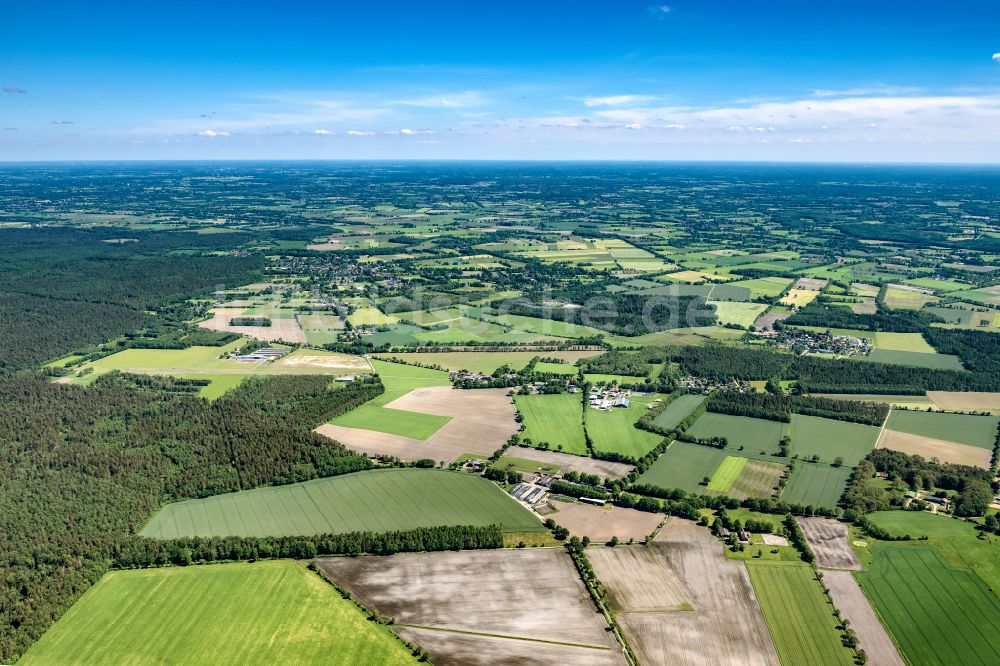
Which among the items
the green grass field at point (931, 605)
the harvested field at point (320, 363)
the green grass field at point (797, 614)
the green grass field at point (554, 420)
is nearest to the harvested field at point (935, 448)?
the green grass field at point (931, 605)

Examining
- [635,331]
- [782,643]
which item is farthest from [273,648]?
[635,331]

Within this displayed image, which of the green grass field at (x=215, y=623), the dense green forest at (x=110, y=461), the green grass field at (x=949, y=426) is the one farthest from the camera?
the green grass field at (x=949, y=426)

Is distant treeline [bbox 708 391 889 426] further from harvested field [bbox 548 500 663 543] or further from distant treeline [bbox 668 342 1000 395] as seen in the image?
harvested field [bbox 548 500 663 543]

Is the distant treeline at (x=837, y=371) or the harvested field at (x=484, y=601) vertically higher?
the distant treeline at (x=837, y=371)

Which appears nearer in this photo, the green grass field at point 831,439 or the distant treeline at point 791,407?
the green grass field at point 831,439

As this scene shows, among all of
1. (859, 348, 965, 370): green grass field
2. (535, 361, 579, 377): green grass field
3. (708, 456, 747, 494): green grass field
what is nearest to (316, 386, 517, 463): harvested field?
(535, 361, 579, 377): green grass field

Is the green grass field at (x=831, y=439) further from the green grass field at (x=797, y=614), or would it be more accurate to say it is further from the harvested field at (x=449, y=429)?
the harvested field at (x=449, y=429)

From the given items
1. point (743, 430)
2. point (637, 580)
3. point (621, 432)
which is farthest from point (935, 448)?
point (637, 580)
